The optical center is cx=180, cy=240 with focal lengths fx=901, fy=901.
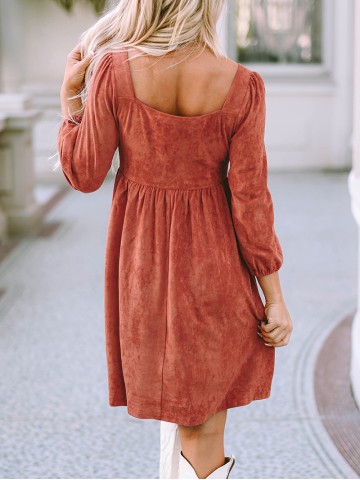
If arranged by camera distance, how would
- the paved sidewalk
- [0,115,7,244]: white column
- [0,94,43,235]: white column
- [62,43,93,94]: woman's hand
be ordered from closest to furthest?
[62,43,93,94]: woman's hand → the paved sidewalk → [0,115,7,244]: white column → [0,94,43,235]: white column

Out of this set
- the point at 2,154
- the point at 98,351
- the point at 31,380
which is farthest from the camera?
the point at 2,154

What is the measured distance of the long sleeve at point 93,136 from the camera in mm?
A: 1953

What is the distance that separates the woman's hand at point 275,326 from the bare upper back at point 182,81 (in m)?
0.49

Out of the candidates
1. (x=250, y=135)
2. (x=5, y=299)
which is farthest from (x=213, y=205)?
(x=5, y=299)

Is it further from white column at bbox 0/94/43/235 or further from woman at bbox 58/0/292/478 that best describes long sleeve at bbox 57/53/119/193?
white column at bbox 0/94/43/235

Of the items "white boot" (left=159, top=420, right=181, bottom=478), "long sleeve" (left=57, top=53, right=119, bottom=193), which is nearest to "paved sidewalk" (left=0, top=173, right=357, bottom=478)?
"white boot" (left=159, top=420, right=181, bottom=478)

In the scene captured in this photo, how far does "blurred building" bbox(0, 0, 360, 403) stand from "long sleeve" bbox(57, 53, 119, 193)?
844 cm

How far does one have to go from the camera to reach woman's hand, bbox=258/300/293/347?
209cm

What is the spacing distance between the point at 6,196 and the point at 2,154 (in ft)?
1.15

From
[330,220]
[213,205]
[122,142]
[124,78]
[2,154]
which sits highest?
[124,78]

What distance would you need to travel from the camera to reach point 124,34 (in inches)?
78.4

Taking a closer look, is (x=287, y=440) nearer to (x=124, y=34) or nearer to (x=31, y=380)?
(x=31, y=380)

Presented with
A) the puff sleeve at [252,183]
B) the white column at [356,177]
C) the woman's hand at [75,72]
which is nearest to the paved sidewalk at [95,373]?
the white column at [356,177]

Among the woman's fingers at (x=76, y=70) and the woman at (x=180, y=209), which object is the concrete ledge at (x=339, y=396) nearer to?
the woman at (x=180, y=209)
